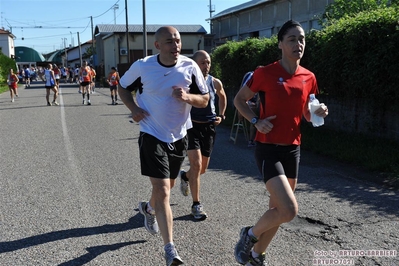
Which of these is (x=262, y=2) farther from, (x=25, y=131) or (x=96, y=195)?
(x=96, y=195)

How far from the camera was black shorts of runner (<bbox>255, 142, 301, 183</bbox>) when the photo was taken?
364cm

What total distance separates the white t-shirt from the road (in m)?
1.16

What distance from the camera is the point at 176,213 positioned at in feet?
17.8

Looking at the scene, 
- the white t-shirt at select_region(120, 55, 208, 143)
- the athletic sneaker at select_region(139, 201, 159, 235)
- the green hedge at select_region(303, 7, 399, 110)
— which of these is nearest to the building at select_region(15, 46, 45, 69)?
the green hedge at select_region(303, 7, 399, 110)

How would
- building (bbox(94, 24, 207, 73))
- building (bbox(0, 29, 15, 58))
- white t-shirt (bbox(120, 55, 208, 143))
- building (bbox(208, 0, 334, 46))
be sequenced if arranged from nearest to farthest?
white t-shirt (bbox(120, 55, 208, 143)) < building (bbox(208, 0, 334, 46)) < building (bbox(94, 24, 207, 73)) < building (bbox(0, 29, 15, 58))

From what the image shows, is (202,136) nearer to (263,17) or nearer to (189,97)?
(189,97)

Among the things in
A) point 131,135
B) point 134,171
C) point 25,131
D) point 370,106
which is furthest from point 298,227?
point 25,131

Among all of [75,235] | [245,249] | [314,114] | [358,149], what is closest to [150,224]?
[75,235]

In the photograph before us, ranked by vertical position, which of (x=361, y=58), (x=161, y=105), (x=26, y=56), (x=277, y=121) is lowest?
(x=277, y=121)

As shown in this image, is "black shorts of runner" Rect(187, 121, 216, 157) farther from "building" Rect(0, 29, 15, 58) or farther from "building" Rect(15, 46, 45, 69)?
"building" Rect(15, 46, 45, 69)

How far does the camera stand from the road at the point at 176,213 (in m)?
4.19

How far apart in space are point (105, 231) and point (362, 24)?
7222 mm

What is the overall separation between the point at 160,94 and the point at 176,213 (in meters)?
1.88

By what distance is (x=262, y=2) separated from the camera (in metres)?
35.4
